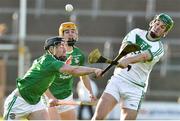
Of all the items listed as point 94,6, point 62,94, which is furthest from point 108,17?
point 62,94

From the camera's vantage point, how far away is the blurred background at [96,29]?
20.3 meters

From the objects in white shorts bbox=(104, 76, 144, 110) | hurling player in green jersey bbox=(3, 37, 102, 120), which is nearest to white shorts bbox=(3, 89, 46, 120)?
hurling player in green jersey bbox=(3, 37, 102, 120)

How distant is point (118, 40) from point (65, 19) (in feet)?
5.46

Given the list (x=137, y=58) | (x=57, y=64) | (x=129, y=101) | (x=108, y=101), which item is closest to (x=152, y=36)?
(x=137, y=58)

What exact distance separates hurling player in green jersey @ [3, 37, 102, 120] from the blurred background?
959cm

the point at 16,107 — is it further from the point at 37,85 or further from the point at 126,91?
the point at 126,91

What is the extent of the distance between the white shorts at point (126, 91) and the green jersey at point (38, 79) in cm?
114

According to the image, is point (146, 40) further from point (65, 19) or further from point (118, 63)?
point (65, 19)

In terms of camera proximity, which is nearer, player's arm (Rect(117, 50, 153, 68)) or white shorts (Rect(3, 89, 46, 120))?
player's arm (Rect(117, 50, 153, 68))

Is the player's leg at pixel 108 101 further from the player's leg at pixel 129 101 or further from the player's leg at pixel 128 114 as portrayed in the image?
the player's leg at pixel 128 114

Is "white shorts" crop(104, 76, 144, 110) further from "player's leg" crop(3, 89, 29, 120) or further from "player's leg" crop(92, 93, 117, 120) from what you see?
"player's leg" crop(3, 89, 29, 120)

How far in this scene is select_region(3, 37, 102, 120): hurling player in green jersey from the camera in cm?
986

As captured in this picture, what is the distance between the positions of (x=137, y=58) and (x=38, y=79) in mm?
1371

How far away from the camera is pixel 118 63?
9305 mm
